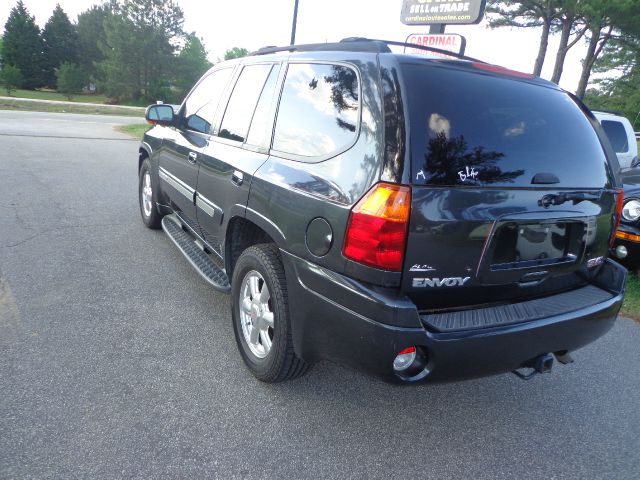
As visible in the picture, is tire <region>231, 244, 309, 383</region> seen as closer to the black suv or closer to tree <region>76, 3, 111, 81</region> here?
the black suv

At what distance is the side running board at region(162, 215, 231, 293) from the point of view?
3319mm

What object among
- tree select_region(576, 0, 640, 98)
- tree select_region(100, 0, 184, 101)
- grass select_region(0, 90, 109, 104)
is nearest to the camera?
tree select_region(576, 0, 640, 98)

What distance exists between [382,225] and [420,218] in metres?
0.17

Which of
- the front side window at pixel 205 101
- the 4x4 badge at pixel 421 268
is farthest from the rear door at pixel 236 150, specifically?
the 4x4 badge at pixel 421 268

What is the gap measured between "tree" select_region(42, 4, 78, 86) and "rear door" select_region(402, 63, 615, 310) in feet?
248

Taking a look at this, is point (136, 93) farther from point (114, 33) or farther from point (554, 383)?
point (554, 383)

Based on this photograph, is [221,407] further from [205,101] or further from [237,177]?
[205,101]

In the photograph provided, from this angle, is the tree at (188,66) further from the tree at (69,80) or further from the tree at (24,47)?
the tree at (24,47)

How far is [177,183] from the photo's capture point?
167 inches

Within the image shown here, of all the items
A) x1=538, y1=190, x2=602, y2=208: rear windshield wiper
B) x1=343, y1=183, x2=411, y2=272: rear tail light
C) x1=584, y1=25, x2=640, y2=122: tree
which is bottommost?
x1=343, y1=183, x2=411, y2=272: rear tail light

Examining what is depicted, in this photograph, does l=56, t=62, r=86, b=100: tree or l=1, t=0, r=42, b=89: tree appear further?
l=1, t=0, r=42, b=89: tree

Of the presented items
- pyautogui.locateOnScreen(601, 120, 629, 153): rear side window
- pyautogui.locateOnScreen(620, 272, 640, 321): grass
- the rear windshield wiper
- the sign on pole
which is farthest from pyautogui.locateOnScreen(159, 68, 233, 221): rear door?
pyautogui.locateOnScreen(601, 120, 629, 153): rear side window

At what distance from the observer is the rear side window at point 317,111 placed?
2250mm

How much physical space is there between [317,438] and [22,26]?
251 ft
